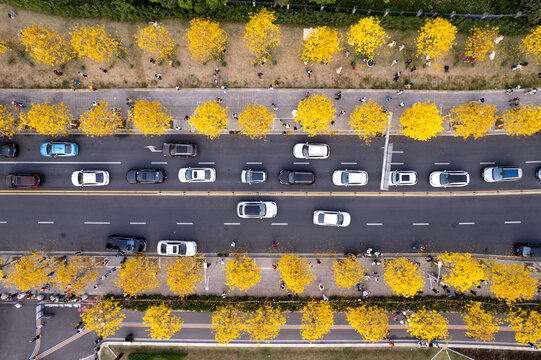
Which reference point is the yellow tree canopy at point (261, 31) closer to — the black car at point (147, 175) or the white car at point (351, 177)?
the white car at point (351, 177)

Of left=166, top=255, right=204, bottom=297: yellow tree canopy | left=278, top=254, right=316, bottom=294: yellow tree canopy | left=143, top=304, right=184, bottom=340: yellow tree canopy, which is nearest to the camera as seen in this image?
left=143, top=304, right=184, bottom=340: yellow tree canopy

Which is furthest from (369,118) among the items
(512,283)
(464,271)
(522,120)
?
(512,283)

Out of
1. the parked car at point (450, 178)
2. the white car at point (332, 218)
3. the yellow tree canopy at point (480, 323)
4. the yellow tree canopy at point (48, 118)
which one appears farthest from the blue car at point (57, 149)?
the yellow tree canopy at point (480, 323)

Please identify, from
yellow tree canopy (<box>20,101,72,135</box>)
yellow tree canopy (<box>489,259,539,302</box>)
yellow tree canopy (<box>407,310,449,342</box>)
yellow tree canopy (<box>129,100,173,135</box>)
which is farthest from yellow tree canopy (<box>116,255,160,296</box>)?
yellow tree canopy (<box>489,259,539,302</box>)

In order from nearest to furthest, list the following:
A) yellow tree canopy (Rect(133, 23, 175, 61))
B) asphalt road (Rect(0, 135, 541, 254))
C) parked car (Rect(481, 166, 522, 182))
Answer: yellow tree canopy (Rect(133, 23, 175, 61)), parked car (Rect(481, 166, 522, 182)), asphalt road (Rect(0, 135, 541, 254))

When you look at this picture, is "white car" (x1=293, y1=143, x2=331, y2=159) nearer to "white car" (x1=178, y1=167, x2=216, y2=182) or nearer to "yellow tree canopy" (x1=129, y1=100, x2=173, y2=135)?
"white car" (x1=178, y1=167, x2=216, y2=182)

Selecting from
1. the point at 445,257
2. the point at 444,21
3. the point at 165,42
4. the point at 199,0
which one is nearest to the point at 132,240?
the point at 165,42
